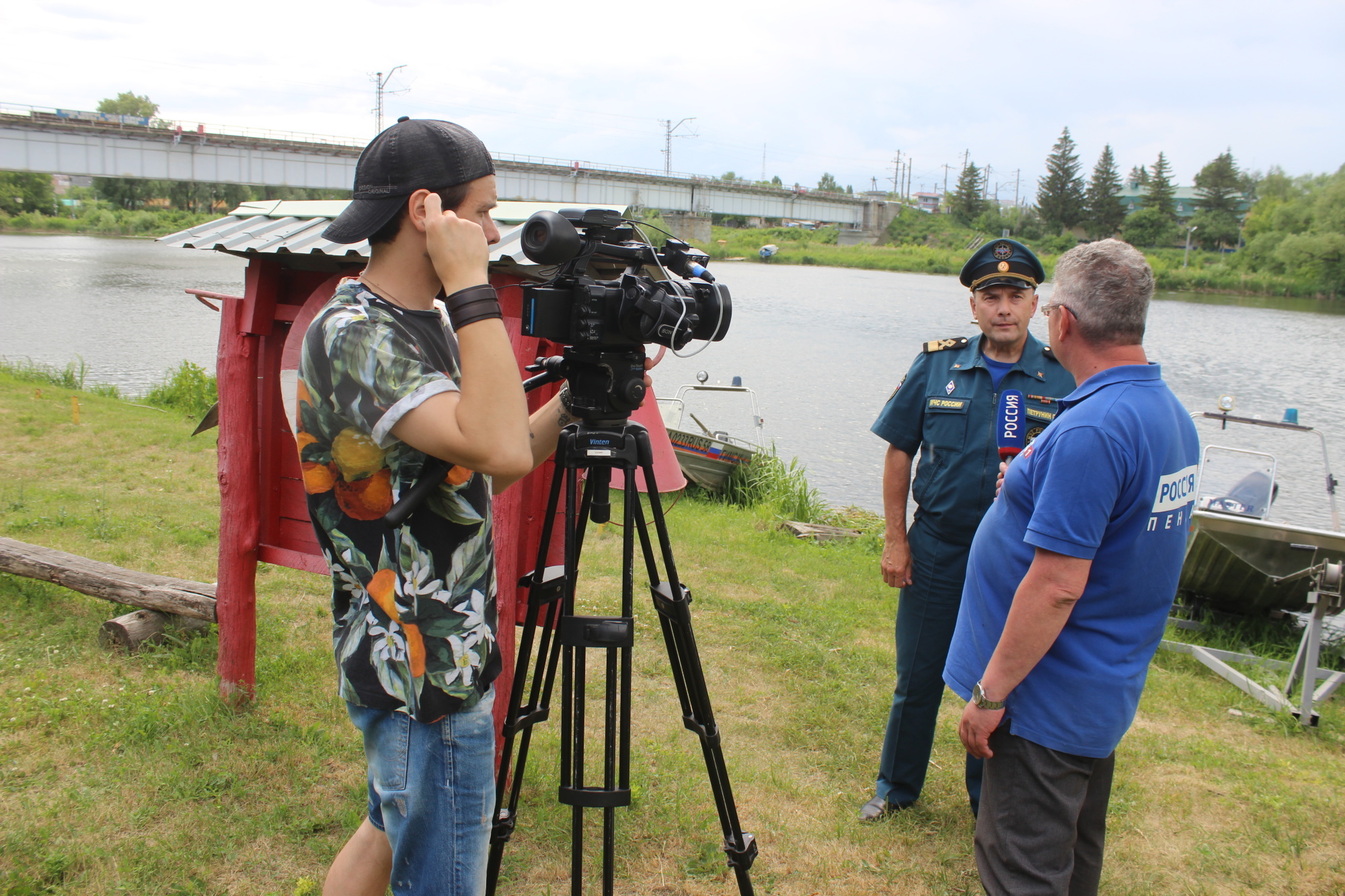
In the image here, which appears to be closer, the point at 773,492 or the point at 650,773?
the point at 650,773

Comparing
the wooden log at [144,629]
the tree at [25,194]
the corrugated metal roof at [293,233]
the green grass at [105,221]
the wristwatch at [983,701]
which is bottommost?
the wooden log at [144,629]

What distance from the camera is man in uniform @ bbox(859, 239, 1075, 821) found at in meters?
2.83

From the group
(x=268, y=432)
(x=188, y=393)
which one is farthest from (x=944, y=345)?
(x=188, y=393)

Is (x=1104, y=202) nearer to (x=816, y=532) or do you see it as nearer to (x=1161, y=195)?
(x=1161, y=195)

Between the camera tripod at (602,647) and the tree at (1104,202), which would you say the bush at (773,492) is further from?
the tree at (1104,202)

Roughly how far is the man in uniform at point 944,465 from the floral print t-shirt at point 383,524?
5.73 ft

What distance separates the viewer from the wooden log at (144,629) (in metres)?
3.62

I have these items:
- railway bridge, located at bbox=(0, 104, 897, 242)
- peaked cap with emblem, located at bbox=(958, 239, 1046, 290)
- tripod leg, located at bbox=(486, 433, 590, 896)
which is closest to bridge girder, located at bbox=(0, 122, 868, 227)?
railway bridge, located at bbox=(0, 104, 897, 242)

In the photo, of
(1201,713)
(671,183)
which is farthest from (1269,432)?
(671,183)

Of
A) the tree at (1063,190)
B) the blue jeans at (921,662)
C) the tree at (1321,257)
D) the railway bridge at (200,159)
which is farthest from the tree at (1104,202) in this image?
the blue jeans at (921,662)

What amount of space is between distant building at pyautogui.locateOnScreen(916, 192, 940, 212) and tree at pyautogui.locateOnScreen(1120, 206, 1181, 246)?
20.2 m

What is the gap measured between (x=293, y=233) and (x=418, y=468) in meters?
1.75

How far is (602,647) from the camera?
1.97 meters

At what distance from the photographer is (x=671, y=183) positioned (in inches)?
1133
